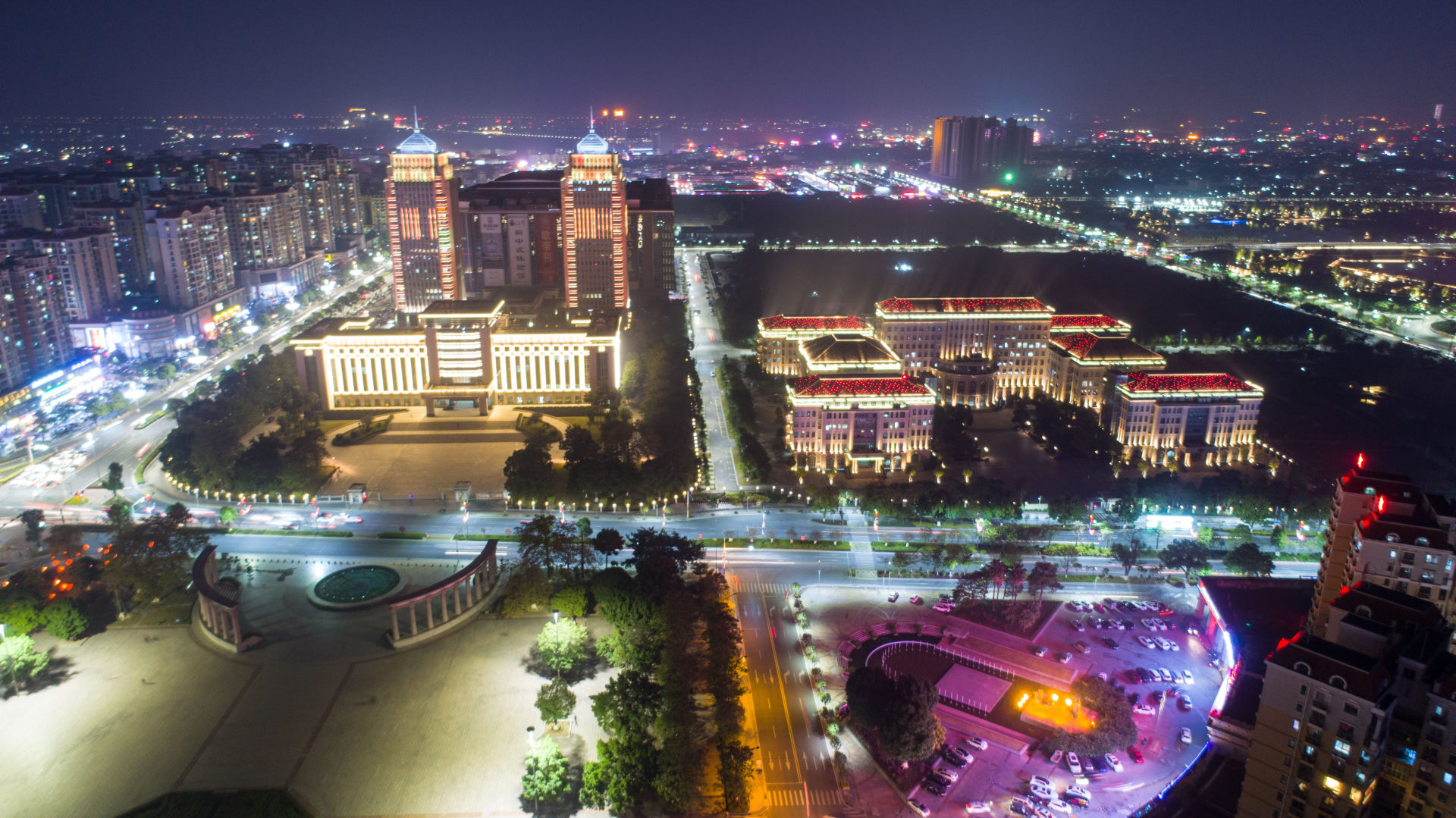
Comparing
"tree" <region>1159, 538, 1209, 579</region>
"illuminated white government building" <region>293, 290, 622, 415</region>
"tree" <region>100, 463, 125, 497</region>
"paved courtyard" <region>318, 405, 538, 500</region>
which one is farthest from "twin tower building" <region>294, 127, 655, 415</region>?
"tree" <region>1159, 538, 1209, 579</region>

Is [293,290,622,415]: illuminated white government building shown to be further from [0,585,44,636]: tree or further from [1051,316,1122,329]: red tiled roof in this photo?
[1051,316,1122,329]: red tiled roof

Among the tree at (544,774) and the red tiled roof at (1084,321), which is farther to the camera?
the red tiled roof at (1084,321)

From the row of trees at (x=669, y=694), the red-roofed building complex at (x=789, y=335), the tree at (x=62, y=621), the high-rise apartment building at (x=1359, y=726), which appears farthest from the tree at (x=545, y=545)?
the red-roofed building complex at (x=789, y=335)

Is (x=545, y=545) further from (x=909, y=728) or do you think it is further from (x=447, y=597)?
(x=909, y=728)

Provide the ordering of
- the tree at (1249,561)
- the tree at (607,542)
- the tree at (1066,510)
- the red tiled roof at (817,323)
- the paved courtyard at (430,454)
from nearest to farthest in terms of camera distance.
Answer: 1. the tree at (1249,561)
2. the tree at (607,542)
3. the tree at (1066,510)
4. the paved courtyard at (430,454)
5. the red tiled roof at (817,323)

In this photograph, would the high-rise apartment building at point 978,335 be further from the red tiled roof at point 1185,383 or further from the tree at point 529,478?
the tree at point 529,478

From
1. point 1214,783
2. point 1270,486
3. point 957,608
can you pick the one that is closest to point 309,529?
point 957,608
